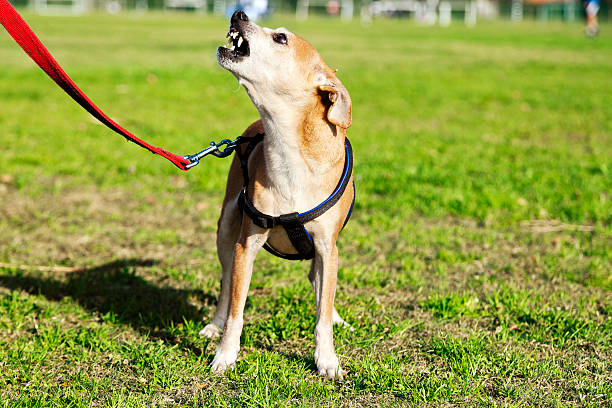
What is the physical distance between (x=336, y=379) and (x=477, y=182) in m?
4.27

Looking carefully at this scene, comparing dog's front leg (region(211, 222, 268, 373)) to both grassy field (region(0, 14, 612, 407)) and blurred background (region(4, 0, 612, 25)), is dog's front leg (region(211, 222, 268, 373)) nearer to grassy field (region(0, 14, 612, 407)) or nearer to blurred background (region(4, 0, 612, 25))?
grassy field (region(0, 14, 612, 407))

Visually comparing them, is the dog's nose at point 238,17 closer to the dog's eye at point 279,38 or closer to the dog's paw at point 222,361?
the dog's eye at point 279,38

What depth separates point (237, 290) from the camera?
11.1 feet

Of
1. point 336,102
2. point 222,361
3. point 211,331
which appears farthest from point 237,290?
point 336,102

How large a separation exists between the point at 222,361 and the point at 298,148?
1.22 m

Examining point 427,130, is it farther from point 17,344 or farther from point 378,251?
point 17,344

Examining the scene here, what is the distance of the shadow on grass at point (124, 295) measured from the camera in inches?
158

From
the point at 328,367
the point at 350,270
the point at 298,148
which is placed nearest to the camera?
the point at 298,148

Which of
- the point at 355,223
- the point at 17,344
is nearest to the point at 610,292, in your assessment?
the point at 355,223

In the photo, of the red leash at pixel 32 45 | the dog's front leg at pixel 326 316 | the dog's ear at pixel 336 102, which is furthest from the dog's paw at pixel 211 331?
the dog's ear at pixel 336 102

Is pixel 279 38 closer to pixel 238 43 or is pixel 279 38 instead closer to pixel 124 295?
pixel 238 43

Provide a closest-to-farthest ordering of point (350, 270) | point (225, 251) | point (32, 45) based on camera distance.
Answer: point (32, 45), point (225, 251), point (350, 270)

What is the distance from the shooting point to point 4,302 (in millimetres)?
4168

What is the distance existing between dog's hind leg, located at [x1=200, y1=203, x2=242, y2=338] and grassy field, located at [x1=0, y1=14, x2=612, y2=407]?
0.42 feet
